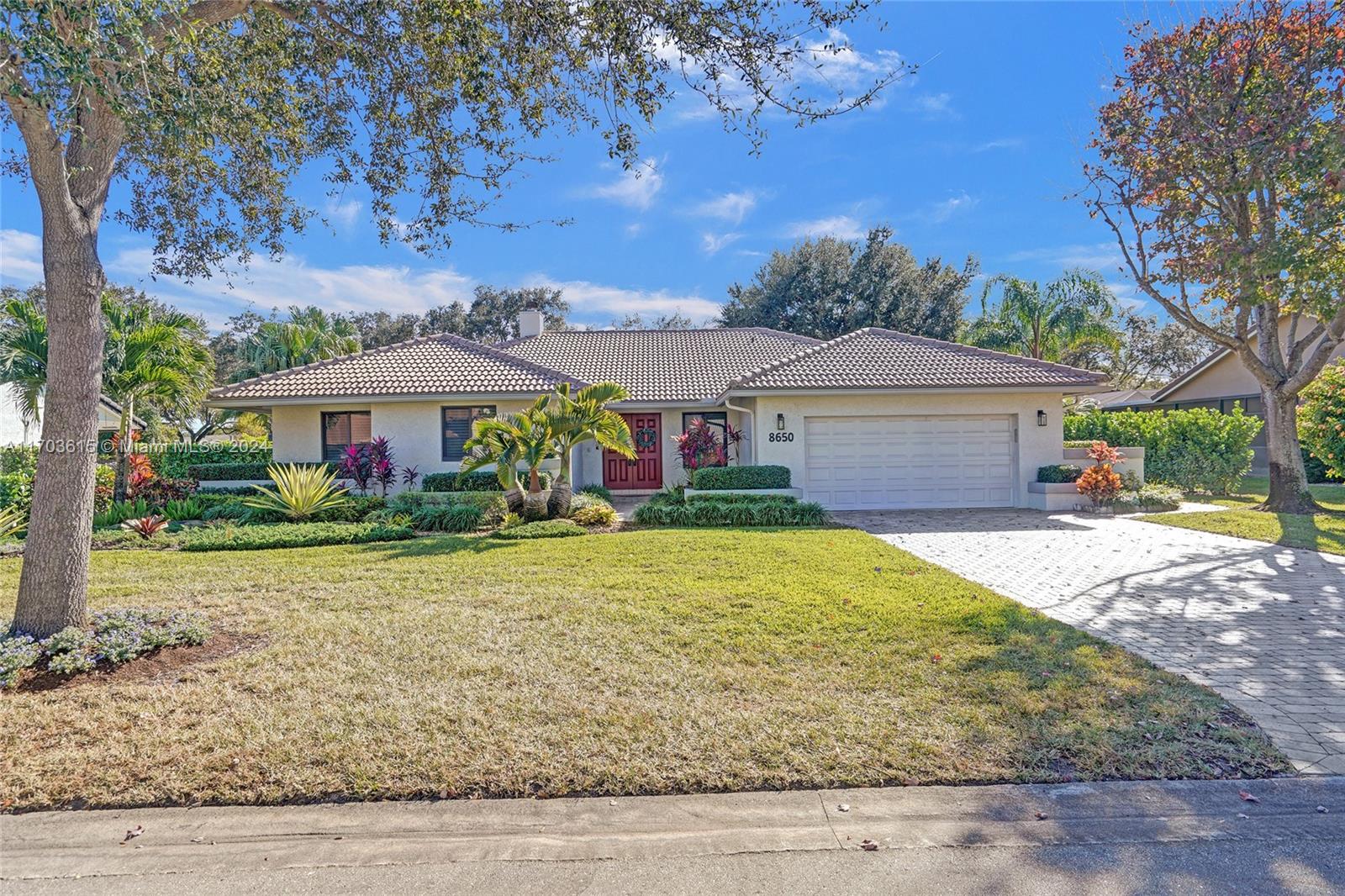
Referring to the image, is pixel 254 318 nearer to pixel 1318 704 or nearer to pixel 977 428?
pixel 977 428

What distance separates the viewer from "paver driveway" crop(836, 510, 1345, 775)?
464 centimetres

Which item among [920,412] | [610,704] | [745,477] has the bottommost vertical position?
[610,704]

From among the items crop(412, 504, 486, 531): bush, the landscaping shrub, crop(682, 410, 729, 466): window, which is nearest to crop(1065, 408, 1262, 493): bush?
crop(682, 410, 729, 466): window

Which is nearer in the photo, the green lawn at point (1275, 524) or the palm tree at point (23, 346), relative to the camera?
the green lawn at point (1275, 524)

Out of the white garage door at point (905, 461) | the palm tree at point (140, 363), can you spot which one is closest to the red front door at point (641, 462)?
the white garage door at point (905, 461)

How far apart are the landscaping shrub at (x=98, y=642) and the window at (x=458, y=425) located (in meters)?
10.8

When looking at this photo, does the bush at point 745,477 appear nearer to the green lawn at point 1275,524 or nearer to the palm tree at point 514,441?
the palm tree at point 514,441

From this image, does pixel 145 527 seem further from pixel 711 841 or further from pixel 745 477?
pixel 711 841

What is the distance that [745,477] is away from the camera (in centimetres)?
1512

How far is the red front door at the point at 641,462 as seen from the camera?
→ 19.9 meters

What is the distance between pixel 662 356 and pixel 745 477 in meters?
8.78

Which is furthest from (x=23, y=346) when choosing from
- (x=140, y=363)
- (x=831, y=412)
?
(x=831, y=412)

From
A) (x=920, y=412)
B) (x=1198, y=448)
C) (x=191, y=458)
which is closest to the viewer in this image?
(x=920, y=412)

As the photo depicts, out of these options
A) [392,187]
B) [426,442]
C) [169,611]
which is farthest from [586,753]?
[426,442]
